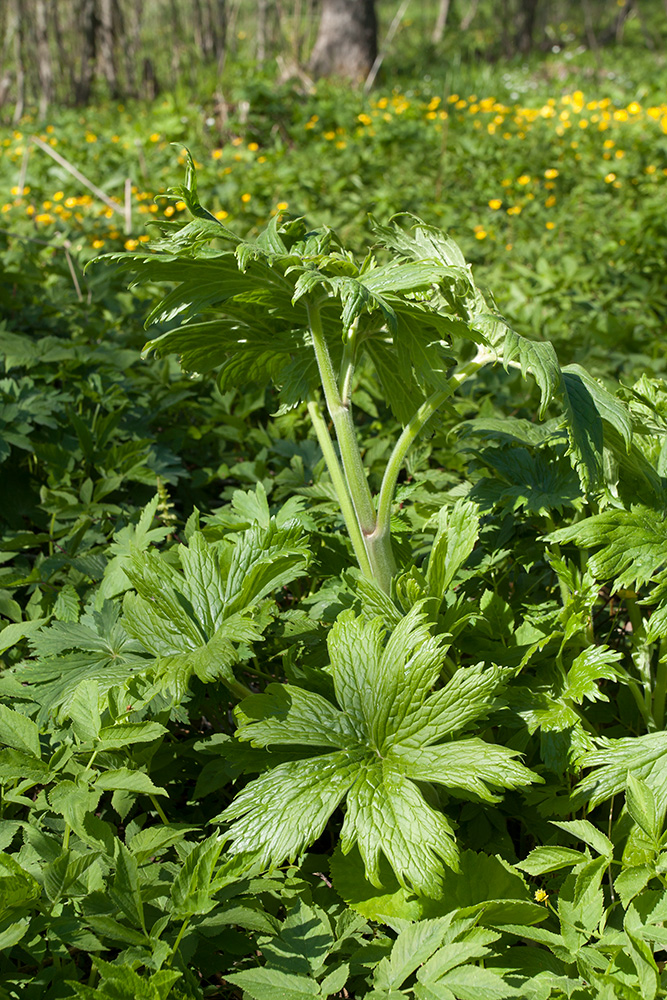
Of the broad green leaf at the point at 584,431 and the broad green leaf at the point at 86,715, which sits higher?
the broad green leaf at the point at 584,431

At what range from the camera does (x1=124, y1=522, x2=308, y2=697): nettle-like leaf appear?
53.1 inches

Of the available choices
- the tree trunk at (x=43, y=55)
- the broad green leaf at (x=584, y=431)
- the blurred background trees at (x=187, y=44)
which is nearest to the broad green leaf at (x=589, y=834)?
the broad green leaf at (x=584, y=431)

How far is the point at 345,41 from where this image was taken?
9297 millimetres

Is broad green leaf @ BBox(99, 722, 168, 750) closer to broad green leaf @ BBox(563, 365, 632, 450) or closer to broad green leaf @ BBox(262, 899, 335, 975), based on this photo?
broad green leaf @ BBox(262, 899, 335, 975)

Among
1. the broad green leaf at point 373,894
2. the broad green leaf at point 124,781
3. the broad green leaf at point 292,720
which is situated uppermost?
the broad green leaf at point 292,720

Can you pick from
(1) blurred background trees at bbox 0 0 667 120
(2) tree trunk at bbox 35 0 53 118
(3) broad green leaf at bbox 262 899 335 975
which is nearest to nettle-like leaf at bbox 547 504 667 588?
(3) broad green leaf at bbox 262 899 335 975

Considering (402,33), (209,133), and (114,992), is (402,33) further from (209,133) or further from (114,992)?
(114,992)

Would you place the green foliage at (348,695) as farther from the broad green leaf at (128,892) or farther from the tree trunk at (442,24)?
the tree trunk at (442,24)

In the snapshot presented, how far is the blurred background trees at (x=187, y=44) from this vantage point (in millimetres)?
8656

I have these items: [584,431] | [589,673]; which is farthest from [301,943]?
[584,431]

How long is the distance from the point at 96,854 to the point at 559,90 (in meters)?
9.70

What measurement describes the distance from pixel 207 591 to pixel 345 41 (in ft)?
32.1

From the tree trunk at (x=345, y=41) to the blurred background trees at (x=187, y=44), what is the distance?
0.01m

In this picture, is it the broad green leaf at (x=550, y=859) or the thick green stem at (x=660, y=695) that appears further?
the thick green stem at (x=660, y=695)
